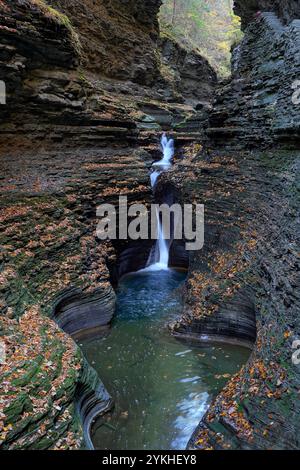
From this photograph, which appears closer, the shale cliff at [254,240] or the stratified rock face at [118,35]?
the shale cliff at [254,240]

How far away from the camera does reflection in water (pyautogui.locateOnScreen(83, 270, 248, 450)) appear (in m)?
7.65

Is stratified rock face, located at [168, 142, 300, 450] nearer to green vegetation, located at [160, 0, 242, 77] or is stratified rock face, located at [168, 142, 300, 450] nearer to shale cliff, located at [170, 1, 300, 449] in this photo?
shale cliff, located at [170, 1, 300, 449]

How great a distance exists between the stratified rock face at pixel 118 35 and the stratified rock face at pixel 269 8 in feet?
27.1

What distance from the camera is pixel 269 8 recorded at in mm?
19766

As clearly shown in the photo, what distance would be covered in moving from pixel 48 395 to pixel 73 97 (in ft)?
39.1

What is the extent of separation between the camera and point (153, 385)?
365 inches

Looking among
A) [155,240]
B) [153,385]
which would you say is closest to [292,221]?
[153,385]

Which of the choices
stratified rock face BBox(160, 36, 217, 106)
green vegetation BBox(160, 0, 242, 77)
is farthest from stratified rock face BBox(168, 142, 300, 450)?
green vegetation BBox(160, 0, 242, 77)

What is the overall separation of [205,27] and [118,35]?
2986cm

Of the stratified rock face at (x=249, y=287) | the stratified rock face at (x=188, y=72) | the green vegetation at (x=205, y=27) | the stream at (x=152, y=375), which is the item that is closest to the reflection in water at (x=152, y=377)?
the stream at (x=152, y=375)

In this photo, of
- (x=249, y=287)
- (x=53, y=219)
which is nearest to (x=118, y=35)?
(x=53, y=219)

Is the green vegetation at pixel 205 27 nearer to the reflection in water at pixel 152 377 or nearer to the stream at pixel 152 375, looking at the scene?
the stream at pixel 152 375

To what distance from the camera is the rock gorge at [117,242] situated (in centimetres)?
678

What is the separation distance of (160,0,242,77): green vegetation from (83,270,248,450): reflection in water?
103 ft
